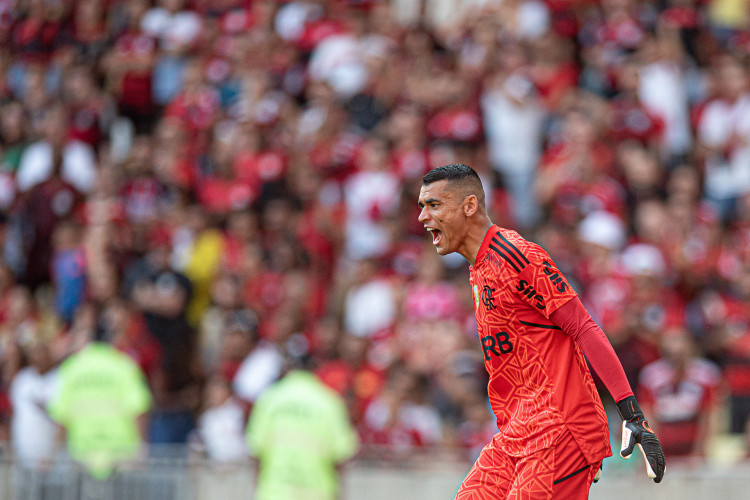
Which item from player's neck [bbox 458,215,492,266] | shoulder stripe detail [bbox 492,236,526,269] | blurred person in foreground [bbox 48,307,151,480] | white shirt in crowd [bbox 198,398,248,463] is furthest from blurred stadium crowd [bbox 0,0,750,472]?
shoulder stripe detail [bbox 492,236,526,269]

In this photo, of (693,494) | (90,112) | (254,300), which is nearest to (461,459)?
(693,494)

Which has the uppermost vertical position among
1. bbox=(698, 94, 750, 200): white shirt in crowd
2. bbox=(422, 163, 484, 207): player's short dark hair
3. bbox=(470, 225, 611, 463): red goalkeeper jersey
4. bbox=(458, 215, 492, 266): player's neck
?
bbox=(698, 94, 750, 200): white shirt in crowd

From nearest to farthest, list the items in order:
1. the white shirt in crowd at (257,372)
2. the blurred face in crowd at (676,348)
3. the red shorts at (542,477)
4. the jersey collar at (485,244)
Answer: the red shorts at (542,477) → the jersey collar at (485,244) → the blurred face in crowd at (676,348) → the white shirt in crowd at (257,372)

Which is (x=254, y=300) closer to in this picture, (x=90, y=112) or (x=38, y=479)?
(x=38, y=479)

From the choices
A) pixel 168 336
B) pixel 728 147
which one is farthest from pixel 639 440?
pixel 168 336

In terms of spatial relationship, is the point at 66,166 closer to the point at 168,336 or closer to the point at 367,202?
the point at 168,336

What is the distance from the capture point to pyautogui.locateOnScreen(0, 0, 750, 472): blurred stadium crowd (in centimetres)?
1095

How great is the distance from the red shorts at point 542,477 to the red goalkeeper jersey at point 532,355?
0.14 ft

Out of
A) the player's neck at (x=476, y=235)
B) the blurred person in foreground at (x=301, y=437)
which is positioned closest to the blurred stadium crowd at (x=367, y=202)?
the blurred person in foreground at (x=301, y=437)

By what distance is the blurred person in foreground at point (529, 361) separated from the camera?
5.52 meters

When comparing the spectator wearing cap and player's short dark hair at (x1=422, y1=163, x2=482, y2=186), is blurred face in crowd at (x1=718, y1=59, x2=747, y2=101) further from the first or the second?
player's short dark hair at (x1=422, y1=163, x2=482, y2=186)

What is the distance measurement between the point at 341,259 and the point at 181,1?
5.86 meters

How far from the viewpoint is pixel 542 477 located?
552cm

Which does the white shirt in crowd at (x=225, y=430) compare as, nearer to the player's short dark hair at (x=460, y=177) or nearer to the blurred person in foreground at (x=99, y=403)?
the blurred person in foreground at (x=99, y=403)
